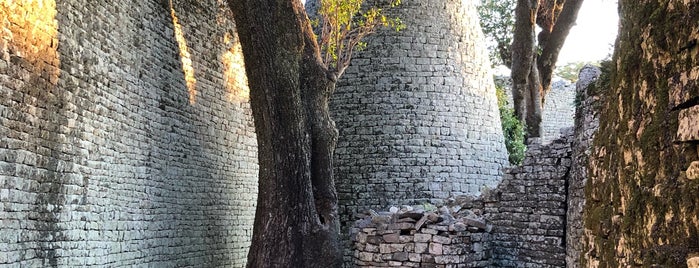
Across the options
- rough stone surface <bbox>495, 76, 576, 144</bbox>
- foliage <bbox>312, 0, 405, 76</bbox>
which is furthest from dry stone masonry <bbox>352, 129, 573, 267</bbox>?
rough stone surface <bbox>495, 76, 576, 144</bbox>

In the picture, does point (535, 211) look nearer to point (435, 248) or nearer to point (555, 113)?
point (435, 248)

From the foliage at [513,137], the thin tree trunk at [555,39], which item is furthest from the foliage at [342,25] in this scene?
A: the thin tree trunk at [555,39]

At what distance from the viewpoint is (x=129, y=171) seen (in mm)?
8781

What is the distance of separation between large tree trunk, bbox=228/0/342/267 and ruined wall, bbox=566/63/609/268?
3.35 metres

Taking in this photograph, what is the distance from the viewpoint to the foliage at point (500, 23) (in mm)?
17422

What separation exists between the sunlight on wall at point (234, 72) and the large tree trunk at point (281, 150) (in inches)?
127

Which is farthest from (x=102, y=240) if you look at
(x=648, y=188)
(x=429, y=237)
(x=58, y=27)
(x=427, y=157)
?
(x=648, y=188)

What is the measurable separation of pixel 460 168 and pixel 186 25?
5.34 meters

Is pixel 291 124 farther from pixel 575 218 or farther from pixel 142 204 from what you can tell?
pixel 575 218

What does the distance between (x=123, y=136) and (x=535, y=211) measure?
17.0 feet

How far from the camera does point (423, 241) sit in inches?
314

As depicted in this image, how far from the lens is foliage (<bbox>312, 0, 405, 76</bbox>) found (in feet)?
35.4

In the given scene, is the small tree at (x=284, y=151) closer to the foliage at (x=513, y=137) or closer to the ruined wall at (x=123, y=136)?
the ruined wall at (x=123, y=136)

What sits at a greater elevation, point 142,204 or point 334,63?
point 334,63
